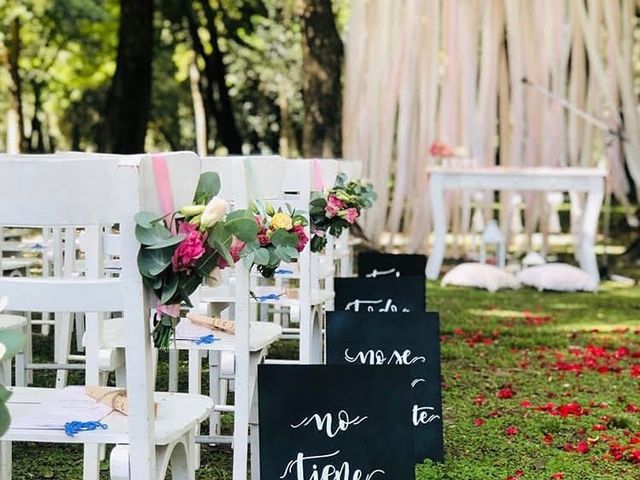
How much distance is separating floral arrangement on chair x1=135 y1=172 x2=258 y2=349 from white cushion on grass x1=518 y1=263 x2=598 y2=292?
20.4 feet

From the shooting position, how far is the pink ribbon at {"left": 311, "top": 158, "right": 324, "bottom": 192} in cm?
397

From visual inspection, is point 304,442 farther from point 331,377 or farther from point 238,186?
point 238,186

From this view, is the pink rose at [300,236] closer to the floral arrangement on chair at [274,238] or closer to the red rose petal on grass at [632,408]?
the floral arrangement on chair at [274,238]

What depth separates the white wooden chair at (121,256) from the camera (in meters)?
1.89

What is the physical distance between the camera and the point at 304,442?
99.3 inches

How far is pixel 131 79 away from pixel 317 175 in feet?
25.5

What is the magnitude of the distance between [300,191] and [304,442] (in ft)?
3.99

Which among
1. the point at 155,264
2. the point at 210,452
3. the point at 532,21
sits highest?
the point at 532,21

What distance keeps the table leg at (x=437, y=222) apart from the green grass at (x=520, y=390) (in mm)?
764

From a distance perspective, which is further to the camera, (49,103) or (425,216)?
(49,103)

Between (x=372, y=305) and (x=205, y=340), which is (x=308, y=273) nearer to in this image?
(x=372, y=305)

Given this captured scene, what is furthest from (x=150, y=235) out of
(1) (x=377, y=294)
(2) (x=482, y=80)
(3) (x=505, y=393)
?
(2) (x=482, y=80)

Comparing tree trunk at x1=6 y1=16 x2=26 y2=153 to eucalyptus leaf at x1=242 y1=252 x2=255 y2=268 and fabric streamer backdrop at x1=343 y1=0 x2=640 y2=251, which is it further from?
eucalyptus leaf at x1=242 y1=252 x2=255 y2=268

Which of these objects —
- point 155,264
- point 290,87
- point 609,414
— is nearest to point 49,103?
point 290,87
